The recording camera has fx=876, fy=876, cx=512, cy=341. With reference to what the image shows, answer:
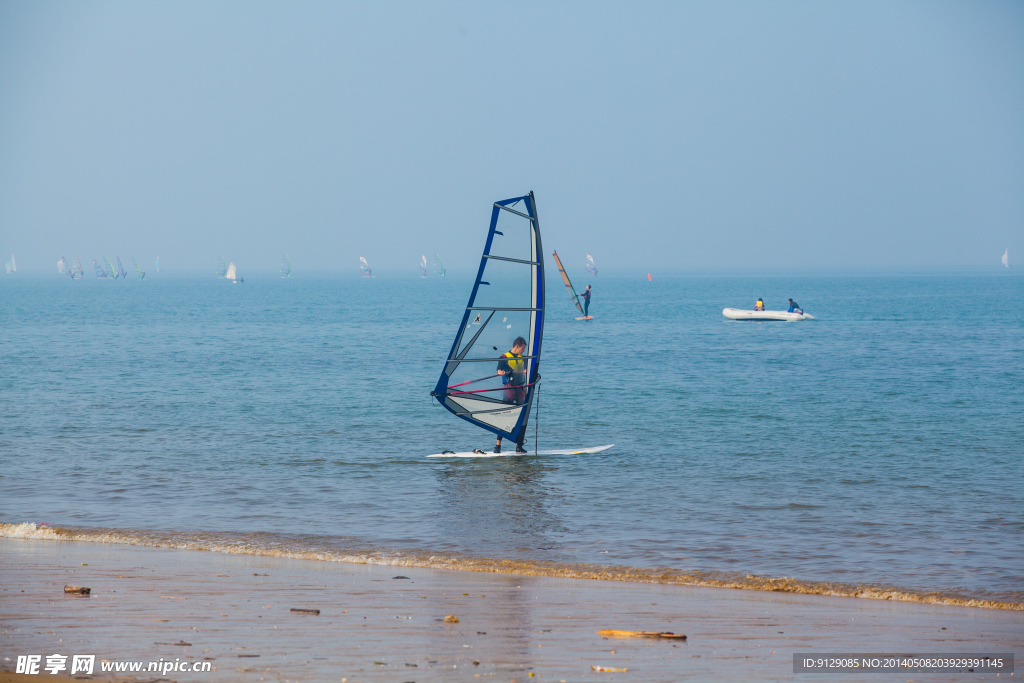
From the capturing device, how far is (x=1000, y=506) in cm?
1224

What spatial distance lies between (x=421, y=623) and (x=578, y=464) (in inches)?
351

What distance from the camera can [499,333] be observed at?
50.5 feet

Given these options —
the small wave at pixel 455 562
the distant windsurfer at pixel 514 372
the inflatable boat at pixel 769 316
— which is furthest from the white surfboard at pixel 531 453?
the inflatable boat at pixel 769 316

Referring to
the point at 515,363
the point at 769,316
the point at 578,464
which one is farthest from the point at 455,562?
the point at 769,316

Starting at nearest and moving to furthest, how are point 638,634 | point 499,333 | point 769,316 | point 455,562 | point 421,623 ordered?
point 638,634, point 421,623, point 455,562, point 499,333, point 769,316

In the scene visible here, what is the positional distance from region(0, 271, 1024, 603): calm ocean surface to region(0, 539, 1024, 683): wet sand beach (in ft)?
3.68

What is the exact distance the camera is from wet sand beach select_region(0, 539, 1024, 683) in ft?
18.7

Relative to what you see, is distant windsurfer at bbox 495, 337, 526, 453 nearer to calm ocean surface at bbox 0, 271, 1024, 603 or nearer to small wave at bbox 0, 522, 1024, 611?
calm ocean surface at bbox 0, 271, 1024, 603

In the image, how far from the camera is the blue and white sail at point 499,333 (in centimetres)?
1481

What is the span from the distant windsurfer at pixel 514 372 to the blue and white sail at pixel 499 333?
0.06 ft

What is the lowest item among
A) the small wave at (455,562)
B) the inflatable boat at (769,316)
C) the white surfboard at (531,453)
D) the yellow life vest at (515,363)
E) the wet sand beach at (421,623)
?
the white surfboard at (531,453)

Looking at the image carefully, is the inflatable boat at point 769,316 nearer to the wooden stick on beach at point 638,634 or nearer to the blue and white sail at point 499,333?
the blue and white sail at point 499,333

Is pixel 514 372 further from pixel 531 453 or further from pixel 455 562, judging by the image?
pixel 455 562

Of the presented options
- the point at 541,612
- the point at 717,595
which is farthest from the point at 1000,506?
Answer: the point at 541,612
